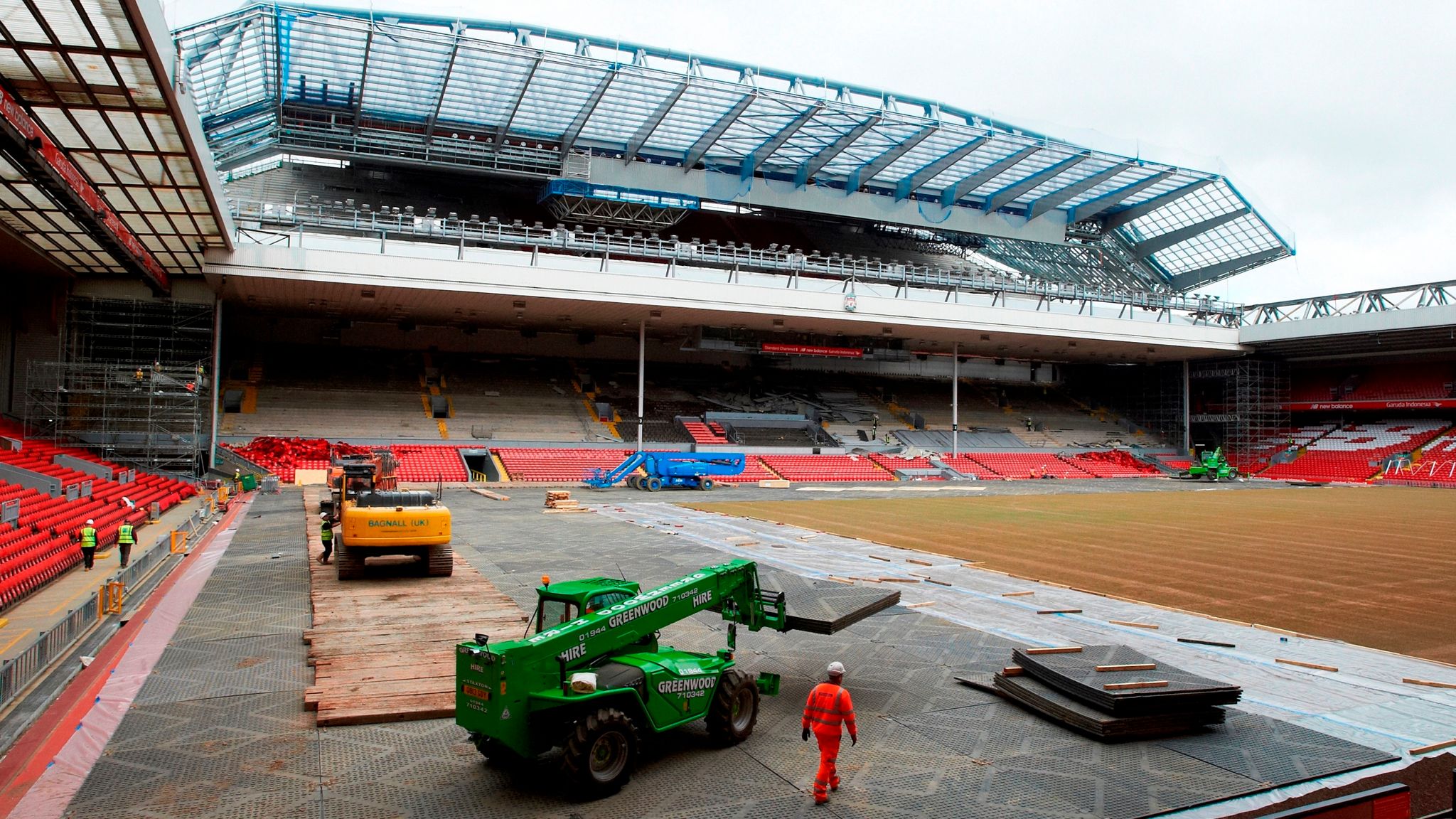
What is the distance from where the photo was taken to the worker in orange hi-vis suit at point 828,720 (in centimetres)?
547

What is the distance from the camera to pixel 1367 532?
21250 millimetres

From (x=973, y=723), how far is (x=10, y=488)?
62.4 ft

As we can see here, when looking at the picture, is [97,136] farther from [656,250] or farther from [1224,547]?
[656,250]

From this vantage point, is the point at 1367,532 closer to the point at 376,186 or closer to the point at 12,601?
the point at 12,601

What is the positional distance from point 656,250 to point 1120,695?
4075cm

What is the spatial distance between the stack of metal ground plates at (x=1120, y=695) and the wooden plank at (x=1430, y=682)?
2.64 meters

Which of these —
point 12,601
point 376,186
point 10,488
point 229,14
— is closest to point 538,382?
point 376,186

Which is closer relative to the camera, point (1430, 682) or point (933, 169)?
point (1430, 682)

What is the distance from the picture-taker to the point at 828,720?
5465 mm

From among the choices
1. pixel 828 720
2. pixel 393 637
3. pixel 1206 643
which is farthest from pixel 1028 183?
pixel 828 720

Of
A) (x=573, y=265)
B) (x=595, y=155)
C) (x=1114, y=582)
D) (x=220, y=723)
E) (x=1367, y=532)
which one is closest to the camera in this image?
(x=220, y=723)

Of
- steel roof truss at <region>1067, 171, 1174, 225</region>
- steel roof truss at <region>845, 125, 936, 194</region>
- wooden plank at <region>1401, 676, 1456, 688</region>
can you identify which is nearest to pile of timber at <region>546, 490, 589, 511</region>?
wooden plank at <region>1401, 676, 1456, 688</region>

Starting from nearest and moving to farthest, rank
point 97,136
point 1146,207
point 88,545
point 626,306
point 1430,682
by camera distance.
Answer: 1. point 1430,682
2. point 88,545
3. point 97,136
4. point 626,306
5. point 1146,207

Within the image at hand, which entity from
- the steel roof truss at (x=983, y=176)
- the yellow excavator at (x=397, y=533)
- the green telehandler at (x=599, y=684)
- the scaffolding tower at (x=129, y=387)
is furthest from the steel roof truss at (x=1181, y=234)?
the green telehandler at (x=599, y=684)
